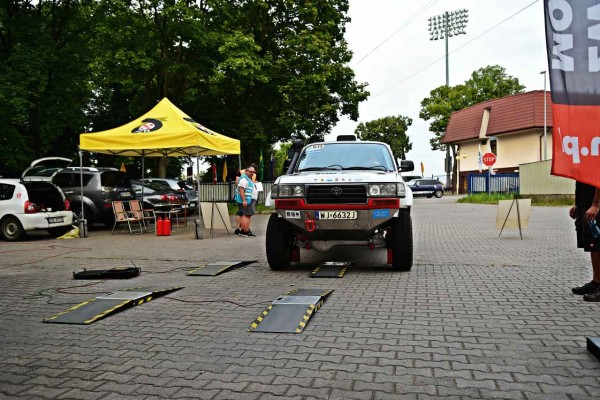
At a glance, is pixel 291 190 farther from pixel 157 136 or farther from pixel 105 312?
pixel 157 136

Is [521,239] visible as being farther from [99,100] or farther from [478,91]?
[478,91]

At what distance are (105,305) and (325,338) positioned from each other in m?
2.63

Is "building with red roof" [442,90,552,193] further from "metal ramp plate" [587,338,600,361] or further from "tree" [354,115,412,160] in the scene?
"metal ramp plate" [587,338,600,361]

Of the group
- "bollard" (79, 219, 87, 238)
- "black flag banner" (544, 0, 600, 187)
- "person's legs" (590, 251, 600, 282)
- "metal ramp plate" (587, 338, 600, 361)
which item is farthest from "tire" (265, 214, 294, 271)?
"bollard" (79, 219, 87, 238)

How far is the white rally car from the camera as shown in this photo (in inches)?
301

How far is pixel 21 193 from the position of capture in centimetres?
1353

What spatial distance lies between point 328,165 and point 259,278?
92.4 inches

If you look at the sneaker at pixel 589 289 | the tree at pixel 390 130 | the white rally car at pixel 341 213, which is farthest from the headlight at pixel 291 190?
the tree at pixel 390 130

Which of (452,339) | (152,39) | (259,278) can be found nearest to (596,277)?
(452,339)

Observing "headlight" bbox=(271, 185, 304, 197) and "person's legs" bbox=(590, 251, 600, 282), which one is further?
"headlight" bbox=(271, 185, 304, 197)

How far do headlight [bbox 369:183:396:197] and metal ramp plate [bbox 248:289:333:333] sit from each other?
1.96 m

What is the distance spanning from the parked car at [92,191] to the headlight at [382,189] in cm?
1074

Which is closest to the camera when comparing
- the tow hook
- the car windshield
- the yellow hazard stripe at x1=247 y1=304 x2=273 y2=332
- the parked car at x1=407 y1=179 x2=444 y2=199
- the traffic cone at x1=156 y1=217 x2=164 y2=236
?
the yellow hazard stripe at x1=247 y1=304 x2=273 y2=332

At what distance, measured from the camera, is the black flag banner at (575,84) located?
3482 mm
